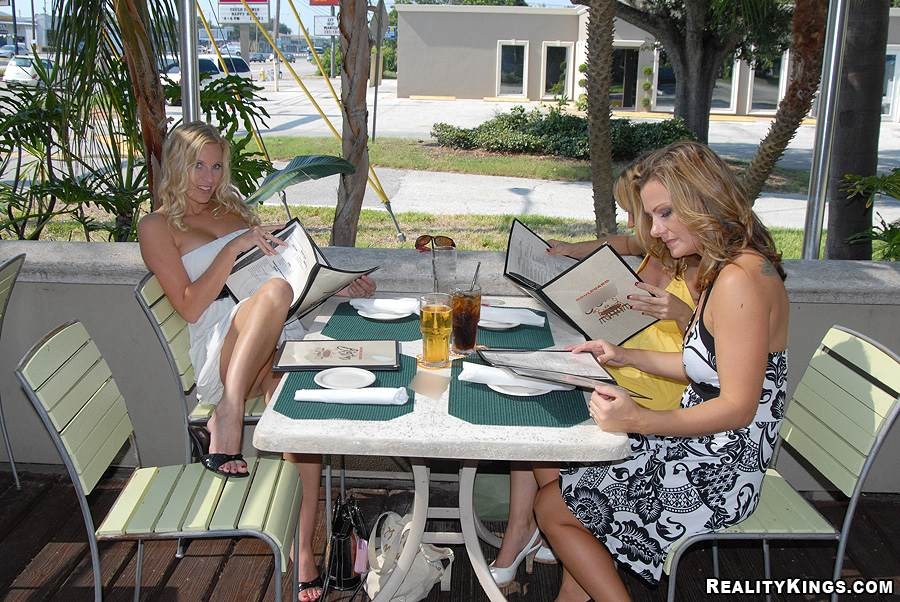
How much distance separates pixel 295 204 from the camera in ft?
33.0

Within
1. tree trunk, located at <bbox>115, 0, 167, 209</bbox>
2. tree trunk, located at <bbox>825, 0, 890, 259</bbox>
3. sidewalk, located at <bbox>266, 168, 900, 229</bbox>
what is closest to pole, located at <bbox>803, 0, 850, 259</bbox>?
tree trunk, located at <bbox>825, 0, 890, 259</bbox>

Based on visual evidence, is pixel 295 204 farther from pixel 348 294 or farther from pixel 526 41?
pixel 526 41

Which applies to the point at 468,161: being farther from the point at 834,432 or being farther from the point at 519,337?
the point at 834,432

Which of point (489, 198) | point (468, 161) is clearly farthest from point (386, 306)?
point (468, 161)

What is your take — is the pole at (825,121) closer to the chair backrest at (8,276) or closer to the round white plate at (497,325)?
A: the round white plate at (497,325)

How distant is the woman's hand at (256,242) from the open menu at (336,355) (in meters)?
0.50

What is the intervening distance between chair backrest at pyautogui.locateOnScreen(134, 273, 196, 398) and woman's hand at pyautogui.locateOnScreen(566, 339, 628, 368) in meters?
1.27

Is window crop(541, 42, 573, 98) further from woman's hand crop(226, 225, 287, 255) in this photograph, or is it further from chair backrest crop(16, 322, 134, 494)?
chair backrest crop(16, 322, 134, 494)

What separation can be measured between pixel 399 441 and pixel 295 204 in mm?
8448

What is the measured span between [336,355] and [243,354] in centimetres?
41

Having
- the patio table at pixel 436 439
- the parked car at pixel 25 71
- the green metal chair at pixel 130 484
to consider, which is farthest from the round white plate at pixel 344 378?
the parked car at pixel 25 71

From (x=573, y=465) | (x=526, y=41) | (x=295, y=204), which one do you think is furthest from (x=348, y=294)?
(x=526, y=41)

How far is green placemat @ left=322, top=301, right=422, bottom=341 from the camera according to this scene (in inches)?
101

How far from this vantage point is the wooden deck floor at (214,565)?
2.85m
